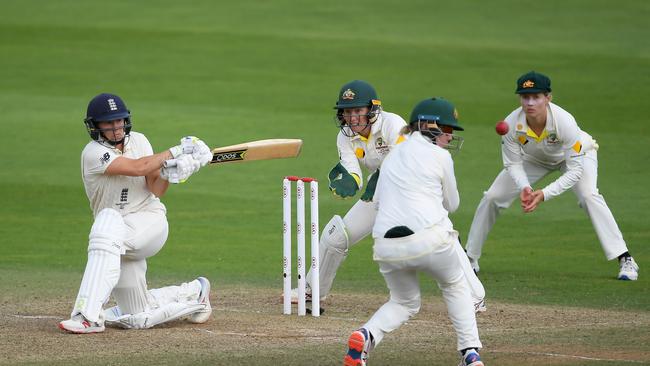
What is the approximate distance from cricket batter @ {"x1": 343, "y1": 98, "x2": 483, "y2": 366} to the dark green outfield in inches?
101

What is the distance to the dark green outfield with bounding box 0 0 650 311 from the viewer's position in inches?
411

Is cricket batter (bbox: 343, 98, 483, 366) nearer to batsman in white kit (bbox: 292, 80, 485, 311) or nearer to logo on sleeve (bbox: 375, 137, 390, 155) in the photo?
batsman in white kit (bbox: 292, 80, 485, 311)

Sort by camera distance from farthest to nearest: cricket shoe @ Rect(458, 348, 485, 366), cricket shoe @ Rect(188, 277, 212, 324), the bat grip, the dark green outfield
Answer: the dark green outfield
cricket shoe @ Rect(188, 277, 212, 324)
the bat grip
cricket shoe @ Rect(458, 348, 485, 366)

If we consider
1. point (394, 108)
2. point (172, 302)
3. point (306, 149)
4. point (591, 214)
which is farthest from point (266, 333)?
point (394, 108)

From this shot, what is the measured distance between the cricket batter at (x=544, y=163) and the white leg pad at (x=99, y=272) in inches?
128

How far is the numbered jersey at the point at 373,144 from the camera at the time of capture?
8.15 m

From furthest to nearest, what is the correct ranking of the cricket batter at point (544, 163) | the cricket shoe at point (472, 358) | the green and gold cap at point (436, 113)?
1. the cricket batter at point (544, 163)
2. the green and gold cap at point (436, 113)
3. the cricket shoe at point (472, 358)

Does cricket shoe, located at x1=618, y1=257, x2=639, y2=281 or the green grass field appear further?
cricket shoe, located at x1=618, y1=257, x2=639, y2=281

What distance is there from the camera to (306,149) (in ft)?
52.1

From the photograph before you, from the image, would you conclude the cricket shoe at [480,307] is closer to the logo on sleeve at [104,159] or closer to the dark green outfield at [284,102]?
the dark green outfield at [284,102]

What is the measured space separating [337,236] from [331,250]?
0.12 meters

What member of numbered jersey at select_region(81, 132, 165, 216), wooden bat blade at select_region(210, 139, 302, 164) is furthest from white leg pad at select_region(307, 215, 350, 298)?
numbered jersey at select_region(81, 132, 165, 216)

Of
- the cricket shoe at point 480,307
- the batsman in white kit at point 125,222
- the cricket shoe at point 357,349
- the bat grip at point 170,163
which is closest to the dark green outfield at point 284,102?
the cricket shoe at point 480,307

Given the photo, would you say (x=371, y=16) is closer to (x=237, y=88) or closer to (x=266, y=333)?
(x=237, y=88)
